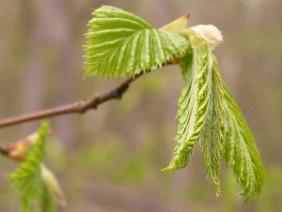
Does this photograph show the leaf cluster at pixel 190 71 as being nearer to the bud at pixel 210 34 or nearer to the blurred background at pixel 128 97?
the bud at pixel 210 34

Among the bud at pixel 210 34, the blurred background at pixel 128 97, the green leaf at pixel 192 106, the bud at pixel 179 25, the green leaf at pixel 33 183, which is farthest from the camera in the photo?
the blurred background at pixel 128 97

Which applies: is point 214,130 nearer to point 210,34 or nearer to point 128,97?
point 210,34

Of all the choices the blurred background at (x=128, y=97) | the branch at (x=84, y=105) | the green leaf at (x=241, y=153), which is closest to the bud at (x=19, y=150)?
the branch at (x=84, y=105)


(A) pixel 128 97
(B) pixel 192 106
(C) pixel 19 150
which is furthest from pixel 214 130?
(A) pixel 128 97

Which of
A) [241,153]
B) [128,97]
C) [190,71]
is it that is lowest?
[128,97]

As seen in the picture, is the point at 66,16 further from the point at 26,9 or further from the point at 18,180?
the point at 18,180

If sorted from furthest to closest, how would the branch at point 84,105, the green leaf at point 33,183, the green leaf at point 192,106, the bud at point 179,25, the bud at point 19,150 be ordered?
1. the bud at point 19,150
2. the green leaf at point 33,183
3. the branch at point 84,105
4. the bud at point 179,25
5. the green leaf at point 192,106

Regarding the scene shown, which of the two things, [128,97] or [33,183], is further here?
[128,97]
